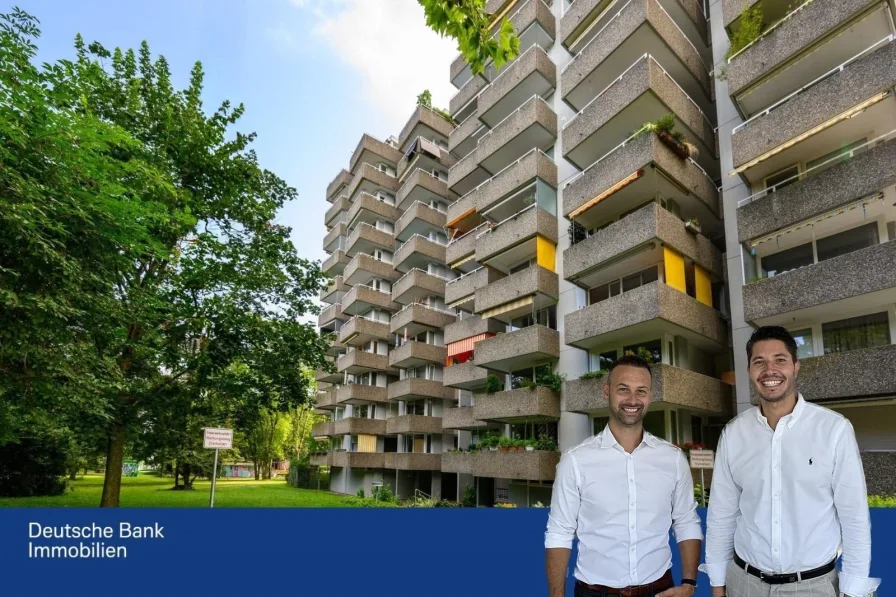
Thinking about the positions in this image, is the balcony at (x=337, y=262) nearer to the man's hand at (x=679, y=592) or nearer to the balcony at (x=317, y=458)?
the balcony at (x=317, y=458)

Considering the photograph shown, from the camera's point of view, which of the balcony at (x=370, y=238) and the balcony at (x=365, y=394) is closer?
the balcony at (x=365, y=394)

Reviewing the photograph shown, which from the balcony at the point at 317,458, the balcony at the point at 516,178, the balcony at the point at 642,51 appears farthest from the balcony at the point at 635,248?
the balcony at the point at 317,458

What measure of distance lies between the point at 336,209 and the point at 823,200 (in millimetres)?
42269

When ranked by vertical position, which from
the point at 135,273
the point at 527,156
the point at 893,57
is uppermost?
the point at 527,156

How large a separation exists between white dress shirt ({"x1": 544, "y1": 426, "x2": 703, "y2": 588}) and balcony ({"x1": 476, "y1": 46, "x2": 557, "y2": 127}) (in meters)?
23.3

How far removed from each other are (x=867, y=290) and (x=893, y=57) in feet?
17.2

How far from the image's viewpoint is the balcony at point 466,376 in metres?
26.3

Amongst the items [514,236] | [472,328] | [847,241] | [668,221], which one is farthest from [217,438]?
[847,241]

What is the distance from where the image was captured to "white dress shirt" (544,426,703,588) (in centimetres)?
297

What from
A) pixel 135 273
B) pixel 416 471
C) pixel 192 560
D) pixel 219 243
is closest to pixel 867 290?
pixel 192 560

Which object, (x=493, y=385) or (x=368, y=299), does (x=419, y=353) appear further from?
(x=493, y=385)

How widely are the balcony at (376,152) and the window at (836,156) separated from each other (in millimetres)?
32095

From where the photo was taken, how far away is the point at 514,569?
5.36 m

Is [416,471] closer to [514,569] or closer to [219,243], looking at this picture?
[219,243]
